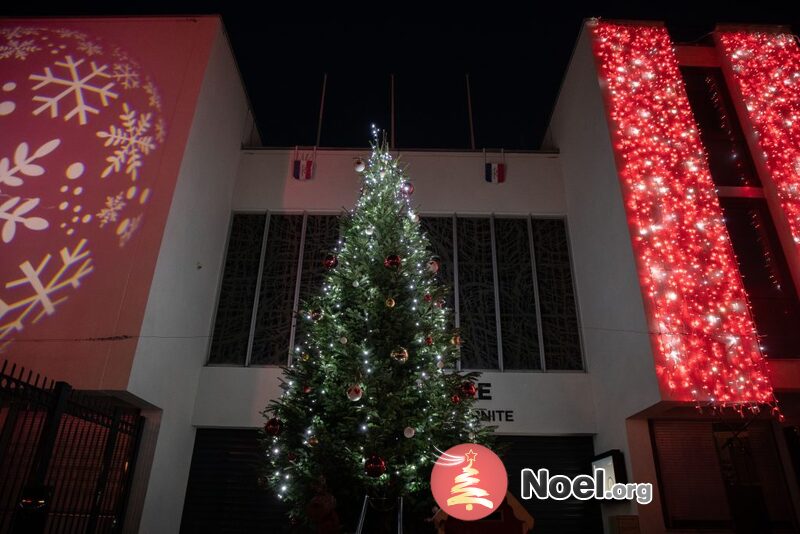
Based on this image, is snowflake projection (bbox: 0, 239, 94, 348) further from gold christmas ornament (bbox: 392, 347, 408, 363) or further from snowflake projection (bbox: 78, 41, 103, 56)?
gold christmas ornament (bbox: 392, 347, 408, 363)

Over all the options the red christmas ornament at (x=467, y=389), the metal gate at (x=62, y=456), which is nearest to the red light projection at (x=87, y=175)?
the metal gate at (x=62, y=456)

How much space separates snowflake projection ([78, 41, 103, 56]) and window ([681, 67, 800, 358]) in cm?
855

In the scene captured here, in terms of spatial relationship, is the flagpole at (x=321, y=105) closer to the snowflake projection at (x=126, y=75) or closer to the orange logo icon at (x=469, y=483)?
the snowflake projection at (x=126, y=75)

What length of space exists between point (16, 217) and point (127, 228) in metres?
1.30

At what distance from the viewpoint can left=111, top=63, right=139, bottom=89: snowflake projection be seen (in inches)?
277

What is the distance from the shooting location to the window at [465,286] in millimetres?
7660

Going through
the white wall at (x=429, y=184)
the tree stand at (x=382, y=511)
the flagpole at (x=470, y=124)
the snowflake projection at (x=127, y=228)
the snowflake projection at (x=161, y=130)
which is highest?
the flagpole at (x=470, y=124)

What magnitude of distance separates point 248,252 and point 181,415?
2.74 m

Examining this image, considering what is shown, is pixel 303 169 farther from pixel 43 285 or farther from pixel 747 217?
pixel 747 217

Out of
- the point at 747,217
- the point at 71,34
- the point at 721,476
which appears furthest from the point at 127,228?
the point at 747,217

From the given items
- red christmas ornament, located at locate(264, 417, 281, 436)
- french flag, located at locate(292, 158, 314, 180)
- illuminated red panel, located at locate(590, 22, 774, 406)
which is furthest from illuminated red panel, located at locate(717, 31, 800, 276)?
french flag, located at locate(292, 158, 314, 180)

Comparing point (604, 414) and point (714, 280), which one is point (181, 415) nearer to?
point (604, 414)

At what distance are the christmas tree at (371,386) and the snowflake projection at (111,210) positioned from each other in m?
2.68

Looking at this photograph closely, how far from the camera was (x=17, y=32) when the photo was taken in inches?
294
